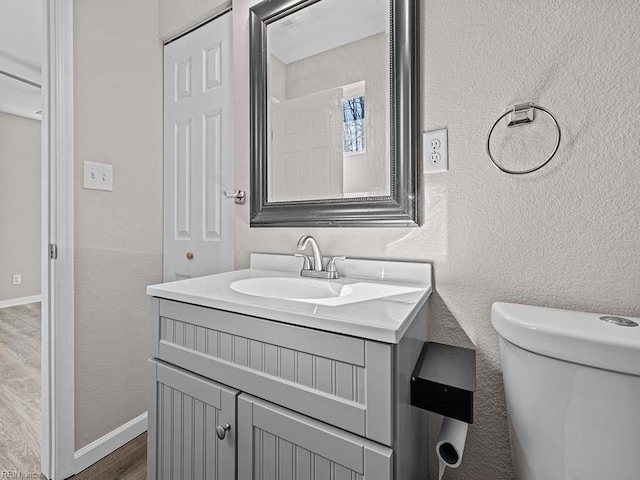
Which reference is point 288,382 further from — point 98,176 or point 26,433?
point 26,433

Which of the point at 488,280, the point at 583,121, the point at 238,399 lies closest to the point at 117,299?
the point at 238,399

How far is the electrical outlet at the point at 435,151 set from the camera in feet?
3.20

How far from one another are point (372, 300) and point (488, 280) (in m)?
0.37

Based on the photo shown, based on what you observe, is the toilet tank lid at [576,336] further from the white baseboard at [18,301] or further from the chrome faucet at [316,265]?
the white baseboard at [18,301]

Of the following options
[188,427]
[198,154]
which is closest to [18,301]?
[198,154]

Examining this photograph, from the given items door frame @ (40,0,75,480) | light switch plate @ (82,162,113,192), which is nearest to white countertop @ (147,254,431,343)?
door frame @ (40,0,75,480)

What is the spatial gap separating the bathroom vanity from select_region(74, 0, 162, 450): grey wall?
0.65 metres

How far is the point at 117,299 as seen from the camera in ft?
4.91

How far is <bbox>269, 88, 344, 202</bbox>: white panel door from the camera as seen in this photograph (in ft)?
3.87

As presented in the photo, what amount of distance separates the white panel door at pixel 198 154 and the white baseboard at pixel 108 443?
69 centimetres

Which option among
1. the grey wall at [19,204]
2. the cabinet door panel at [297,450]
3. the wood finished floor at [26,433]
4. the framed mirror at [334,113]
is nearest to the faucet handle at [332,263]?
the framed mirror at [334,113]

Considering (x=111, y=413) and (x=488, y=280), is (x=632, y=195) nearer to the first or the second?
(x=488, y=280)

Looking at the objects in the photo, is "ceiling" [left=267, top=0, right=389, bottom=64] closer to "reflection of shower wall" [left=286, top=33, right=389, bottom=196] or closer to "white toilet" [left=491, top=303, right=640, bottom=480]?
"reflection of shower wall" [left=286, top=33, right=389, bottom=196]

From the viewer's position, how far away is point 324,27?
3.91 ft
